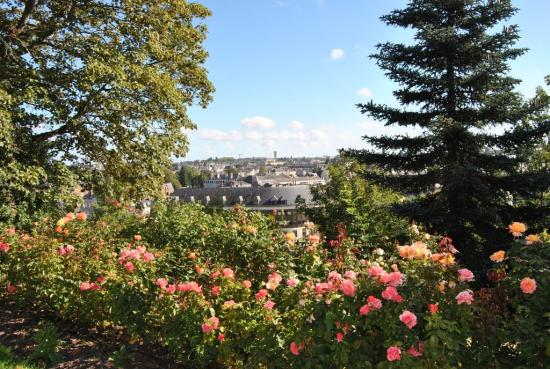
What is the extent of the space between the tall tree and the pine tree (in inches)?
219

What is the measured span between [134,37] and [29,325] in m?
8.83

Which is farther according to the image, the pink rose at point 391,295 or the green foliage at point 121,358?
the green foliage at point 121,358

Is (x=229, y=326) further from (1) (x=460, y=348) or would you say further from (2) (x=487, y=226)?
(2) (x=487, y=226)

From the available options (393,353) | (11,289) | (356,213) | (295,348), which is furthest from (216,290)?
(356,213)

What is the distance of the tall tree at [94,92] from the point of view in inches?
387

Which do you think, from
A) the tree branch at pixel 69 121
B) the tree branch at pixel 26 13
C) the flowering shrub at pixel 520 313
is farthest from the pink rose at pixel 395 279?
the tree branch at pixel 26 13

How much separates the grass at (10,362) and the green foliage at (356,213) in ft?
18.4

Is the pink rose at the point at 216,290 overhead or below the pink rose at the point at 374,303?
below

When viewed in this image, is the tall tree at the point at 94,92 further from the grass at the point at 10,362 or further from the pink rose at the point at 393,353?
the pink rose at the point at 393,353

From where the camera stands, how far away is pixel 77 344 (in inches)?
161

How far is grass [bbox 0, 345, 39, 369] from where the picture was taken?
3515mm

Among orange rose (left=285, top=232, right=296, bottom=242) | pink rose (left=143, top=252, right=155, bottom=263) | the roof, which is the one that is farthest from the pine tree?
the roof

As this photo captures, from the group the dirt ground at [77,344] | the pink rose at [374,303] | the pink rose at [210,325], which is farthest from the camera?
the dirt ground at [77,344]

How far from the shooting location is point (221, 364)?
3.56 m
